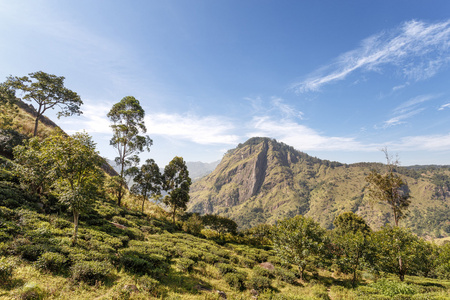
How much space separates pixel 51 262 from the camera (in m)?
10.0

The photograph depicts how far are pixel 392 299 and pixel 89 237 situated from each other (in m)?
22.8

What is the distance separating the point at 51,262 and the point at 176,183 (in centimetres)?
2736

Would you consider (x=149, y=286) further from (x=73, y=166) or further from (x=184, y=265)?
(x=73, y=166)

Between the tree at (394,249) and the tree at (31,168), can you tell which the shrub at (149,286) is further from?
the tree at (394,249)

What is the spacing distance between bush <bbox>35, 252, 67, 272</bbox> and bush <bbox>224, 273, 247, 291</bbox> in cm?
1139

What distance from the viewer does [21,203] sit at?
674 inches

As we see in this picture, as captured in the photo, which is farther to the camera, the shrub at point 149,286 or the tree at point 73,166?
the tree at point 73,166

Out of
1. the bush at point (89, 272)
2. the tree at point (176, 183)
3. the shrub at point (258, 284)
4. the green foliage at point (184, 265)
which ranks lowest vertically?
the shrub at point (258, 284)

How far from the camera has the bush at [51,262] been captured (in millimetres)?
9750

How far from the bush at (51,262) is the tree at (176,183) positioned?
1007 inches

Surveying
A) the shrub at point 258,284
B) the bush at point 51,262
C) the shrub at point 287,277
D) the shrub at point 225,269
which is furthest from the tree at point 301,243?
the bush at point 51,262

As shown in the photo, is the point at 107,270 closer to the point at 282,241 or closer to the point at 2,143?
the point at 282,241

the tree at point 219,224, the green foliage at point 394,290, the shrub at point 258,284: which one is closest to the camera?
the green foliage at point 394,290

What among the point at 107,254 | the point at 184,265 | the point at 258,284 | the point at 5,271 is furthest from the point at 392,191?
the point at 5,271
